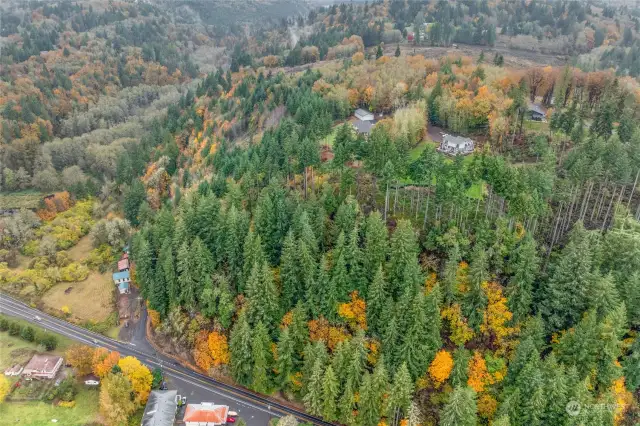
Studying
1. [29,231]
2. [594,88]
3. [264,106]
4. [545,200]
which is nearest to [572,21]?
[594,88]

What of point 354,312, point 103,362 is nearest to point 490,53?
point 354,312

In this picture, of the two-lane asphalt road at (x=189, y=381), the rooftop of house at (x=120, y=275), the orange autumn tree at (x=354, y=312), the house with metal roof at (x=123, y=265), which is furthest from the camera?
the house with metal roof at (x=123, y=265)

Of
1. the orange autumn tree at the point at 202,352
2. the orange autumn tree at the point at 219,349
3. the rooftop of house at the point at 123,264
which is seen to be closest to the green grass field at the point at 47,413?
the orange autumn tree at the point at 202,352

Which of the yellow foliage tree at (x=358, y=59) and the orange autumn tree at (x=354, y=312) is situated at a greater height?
the yellow foliage tree at (x=358, y=59)

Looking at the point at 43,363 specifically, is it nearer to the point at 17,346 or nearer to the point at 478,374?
the point at 17,346

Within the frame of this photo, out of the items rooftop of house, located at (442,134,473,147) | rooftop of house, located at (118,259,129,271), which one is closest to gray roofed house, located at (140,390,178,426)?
rooftop of house, located at (118,259,129,271)

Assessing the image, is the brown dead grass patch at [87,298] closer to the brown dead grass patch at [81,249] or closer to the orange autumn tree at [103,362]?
the brown dead grass patch at [81,249]

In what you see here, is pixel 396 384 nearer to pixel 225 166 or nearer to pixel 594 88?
pixel 225 166
